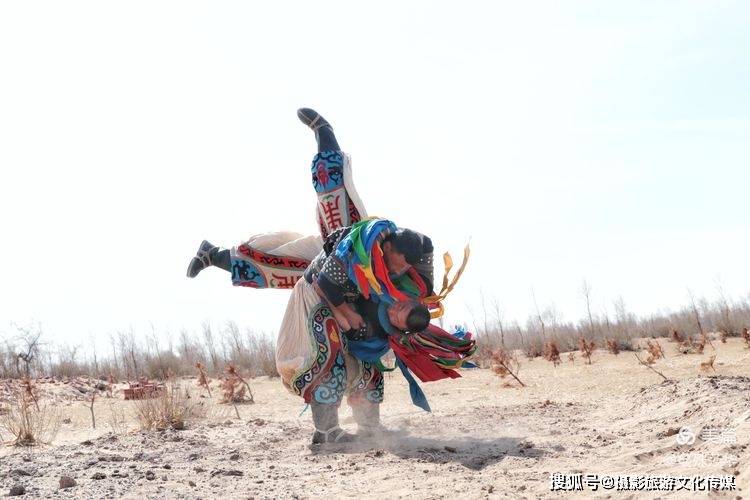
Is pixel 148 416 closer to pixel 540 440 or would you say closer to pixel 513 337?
pixel 540 440

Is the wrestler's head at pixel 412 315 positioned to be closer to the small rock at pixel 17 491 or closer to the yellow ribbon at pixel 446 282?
the yellow ribbon at pixel 446 282

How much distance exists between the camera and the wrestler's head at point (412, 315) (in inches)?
184

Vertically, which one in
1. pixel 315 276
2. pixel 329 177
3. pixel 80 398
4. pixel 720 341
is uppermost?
pixel 329 177

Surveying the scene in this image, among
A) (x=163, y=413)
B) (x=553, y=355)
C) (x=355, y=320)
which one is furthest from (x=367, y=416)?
(x=553, y=355)

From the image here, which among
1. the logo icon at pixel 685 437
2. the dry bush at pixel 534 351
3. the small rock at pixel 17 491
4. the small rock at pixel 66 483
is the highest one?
the small rock at pixel 17 491

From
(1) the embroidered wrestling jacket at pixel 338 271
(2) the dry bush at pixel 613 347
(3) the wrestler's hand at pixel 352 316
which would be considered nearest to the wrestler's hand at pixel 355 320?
(3) the wrestler's hand at pixel 352 316

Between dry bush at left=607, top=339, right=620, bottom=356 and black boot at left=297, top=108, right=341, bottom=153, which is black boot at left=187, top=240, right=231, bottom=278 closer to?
black boot at left=297, top=108, right=341, bottom=153

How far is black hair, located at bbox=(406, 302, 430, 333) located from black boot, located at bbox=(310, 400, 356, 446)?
2.88 feet

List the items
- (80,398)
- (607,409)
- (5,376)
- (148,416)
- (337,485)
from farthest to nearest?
(5,376) < (80,398) < (148,416) < (607,409) < (337,485)

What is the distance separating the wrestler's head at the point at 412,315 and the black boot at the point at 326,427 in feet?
2.78

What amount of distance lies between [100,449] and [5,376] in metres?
11.3

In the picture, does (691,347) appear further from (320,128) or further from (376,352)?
(320,128)

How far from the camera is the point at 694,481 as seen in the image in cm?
282

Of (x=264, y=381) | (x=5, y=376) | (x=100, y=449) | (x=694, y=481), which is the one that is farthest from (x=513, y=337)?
(x=694, y=481)
